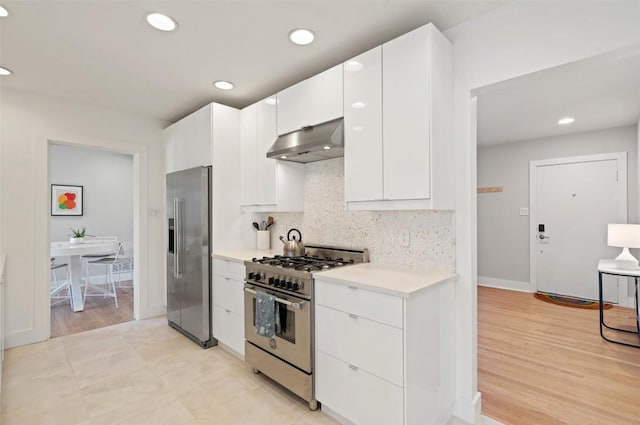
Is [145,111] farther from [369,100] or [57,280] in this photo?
[57,280]

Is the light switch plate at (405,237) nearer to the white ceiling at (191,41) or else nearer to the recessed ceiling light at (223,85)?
the white ceiling at (191,41)

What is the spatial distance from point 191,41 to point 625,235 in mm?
4603

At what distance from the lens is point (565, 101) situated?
3.36 metres

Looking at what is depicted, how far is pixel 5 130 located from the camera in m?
3.06

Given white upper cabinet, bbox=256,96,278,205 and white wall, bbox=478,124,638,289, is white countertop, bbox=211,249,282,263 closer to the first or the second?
white upper cabinet, bbox=256,96,278,205

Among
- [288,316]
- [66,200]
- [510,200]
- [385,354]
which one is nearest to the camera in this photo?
[385,354]

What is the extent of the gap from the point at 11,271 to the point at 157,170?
1776 millimetres

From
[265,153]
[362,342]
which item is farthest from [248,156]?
[362,342]

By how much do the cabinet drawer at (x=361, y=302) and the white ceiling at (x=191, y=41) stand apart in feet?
5.57

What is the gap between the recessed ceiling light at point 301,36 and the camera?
2100mm

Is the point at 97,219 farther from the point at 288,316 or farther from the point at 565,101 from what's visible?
the point at 565,101

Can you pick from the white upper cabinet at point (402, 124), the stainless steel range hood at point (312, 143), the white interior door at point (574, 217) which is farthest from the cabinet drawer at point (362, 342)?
the white interior door at point (574, 217)

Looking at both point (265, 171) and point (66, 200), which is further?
point (66, 200)

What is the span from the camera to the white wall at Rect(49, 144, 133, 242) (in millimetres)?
5527
